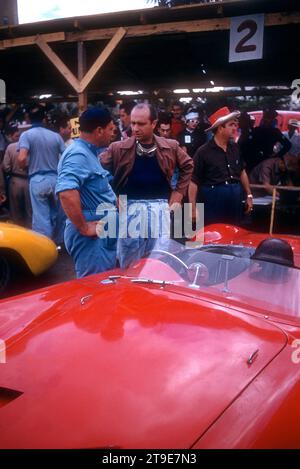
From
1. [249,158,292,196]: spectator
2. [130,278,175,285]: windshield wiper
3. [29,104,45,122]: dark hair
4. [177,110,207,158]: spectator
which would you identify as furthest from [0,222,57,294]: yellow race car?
[249,158,292,196]: spectator

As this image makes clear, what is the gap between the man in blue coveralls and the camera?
296 cm

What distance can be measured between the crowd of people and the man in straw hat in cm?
1

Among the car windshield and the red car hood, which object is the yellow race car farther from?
the red car hood

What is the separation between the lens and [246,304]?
6.62ft

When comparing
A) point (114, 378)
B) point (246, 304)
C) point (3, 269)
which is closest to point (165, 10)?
point (3, 269)

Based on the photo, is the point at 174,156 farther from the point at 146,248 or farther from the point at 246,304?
the point at 246,304

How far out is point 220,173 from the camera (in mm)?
4766

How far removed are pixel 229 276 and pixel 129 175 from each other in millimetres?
1707

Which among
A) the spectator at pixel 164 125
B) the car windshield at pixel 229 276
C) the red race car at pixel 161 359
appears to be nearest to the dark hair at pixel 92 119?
the car windshield at pixel 229 276

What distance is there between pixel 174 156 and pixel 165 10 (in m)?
3.00

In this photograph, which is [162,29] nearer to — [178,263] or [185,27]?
[185,27]

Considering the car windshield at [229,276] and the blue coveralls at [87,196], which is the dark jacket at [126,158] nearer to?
the blue coveralls at [87,196]

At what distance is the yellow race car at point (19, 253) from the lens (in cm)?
447

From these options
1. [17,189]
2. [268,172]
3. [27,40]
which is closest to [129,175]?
[17,189]
